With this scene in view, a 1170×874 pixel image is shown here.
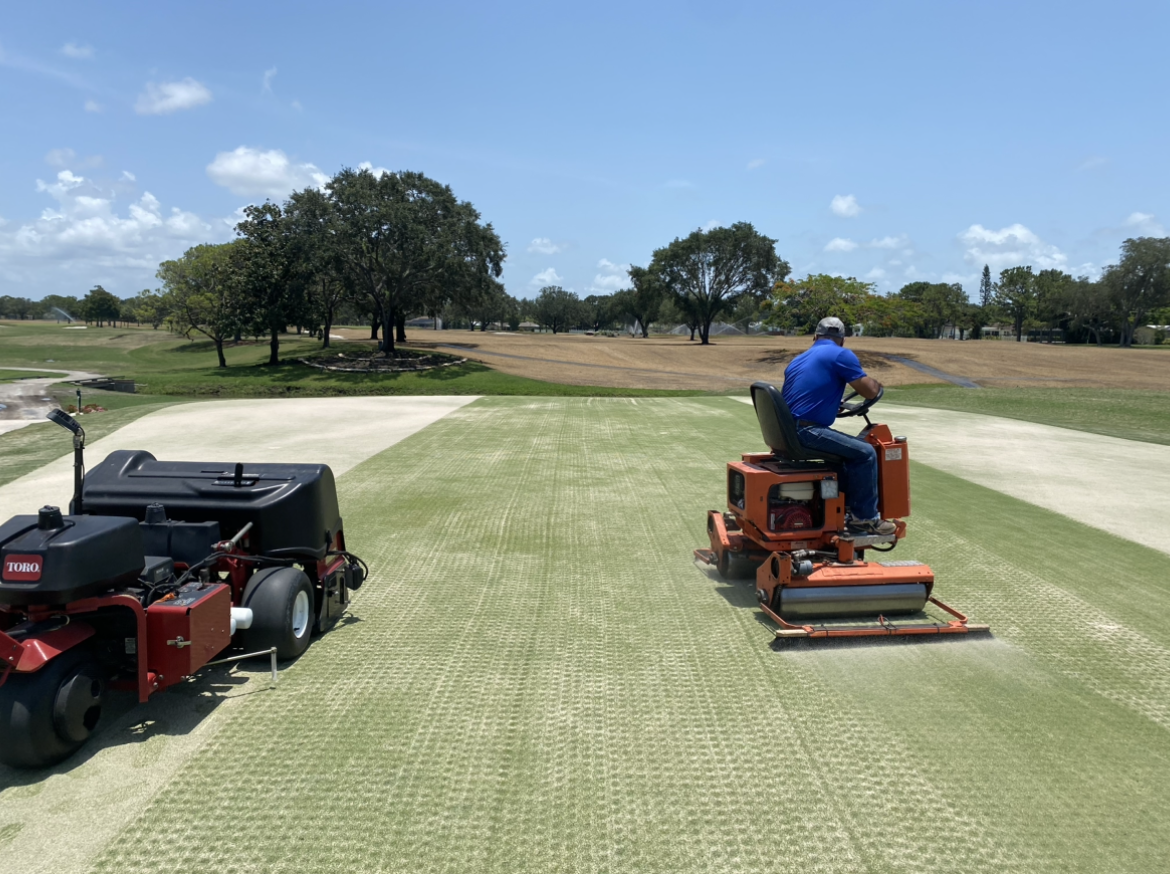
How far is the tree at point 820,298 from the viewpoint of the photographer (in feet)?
145

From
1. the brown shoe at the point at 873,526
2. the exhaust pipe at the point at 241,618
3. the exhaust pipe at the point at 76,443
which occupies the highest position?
the exhaust pipe at the point at 76,443

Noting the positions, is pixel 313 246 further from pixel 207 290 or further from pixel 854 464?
pixel 854 464

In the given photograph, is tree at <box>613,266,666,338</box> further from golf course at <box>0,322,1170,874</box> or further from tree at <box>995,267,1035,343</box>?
golf course at <box>0,322,1170,874</box>

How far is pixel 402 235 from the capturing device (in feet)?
124

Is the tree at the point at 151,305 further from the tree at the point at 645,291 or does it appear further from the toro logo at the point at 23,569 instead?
the toro logo at the point at 23,569

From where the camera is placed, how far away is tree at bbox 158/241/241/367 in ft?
139

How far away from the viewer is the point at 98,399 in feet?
84.7

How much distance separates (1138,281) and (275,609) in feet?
297

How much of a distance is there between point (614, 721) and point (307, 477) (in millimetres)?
2418

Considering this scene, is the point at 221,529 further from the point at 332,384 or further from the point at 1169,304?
the point at 1169,304

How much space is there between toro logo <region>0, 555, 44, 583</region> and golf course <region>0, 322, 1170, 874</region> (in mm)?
912

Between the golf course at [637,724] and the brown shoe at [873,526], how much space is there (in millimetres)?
830

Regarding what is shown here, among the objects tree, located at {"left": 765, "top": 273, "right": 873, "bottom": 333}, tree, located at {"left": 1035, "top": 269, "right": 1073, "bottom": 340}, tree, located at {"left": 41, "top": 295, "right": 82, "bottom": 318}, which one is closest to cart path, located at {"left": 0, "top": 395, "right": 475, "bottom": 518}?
tree, located at {"left": 765, "top": 273, "right": 873, "bottom": 333}

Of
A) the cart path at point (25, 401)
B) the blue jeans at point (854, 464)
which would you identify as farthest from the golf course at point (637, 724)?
the cart path at point (25, 401)
